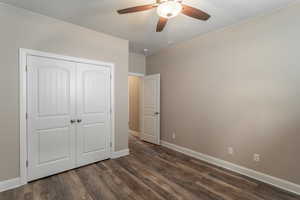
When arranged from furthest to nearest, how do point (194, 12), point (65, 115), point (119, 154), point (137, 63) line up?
point (137, 63) → point (119, 154) → point (65, 115) → point (194, 12)

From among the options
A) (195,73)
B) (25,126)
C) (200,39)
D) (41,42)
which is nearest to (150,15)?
(200,39)

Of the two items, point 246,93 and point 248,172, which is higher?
point 246,93

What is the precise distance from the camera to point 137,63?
177 inches

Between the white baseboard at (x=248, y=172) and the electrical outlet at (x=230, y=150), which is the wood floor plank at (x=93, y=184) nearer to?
the white baseboard at (x=248, y=172)

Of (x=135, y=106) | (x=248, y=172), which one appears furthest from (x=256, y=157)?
(x=135, y=106)

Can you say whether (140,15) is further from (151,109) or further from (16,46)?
(151,109)

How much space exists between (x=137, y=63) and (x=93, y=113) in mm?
2244

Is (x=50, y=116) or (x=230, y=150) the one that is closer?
(x=50, y=116)

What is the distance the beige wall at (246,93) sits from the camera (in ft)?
6.95

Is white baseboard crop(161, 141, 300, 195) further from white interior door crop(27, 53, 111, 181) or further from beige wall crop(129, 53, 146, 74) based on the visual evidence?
beige wall crop(129, 53, 146, 74)

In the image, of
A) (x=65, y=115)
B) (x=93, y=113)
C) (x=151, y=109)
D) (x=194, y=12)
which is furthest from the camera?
(x=151, y=109)

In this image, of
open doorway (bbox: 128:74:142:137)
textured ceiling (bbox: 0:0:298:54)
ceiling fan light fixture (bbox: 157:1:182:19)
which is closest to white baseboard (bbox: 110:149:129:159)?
open doorway (bbox: 128:74:142:137)

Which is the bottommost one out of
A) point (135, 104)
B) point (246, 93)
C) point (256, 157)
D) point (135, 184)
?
point (135, 184)

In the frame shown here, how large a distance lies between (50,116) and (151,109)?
2.58m
